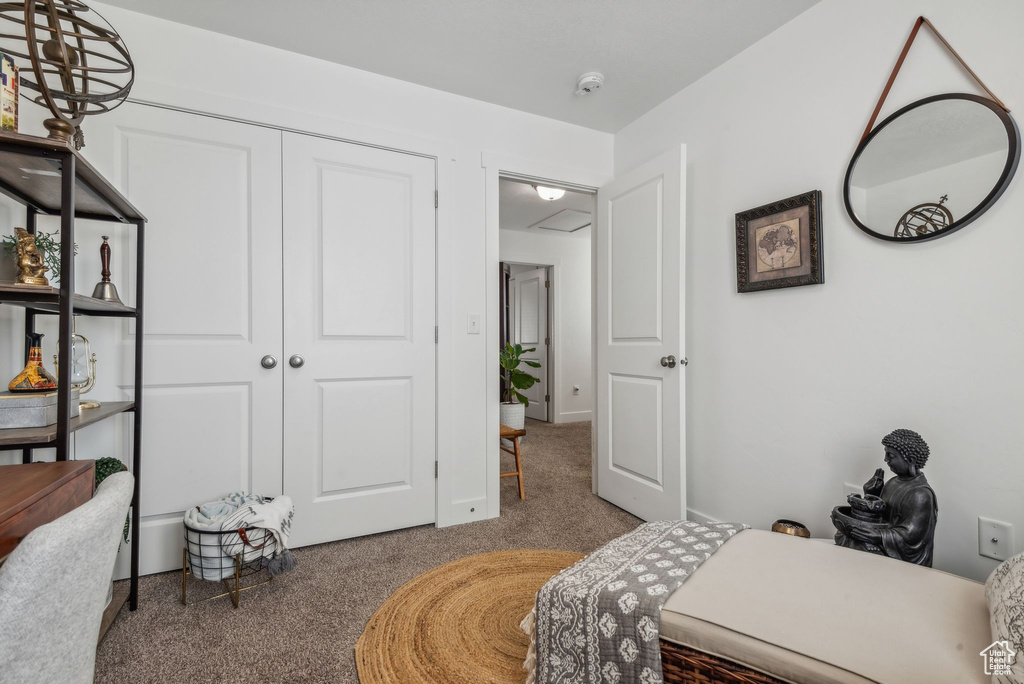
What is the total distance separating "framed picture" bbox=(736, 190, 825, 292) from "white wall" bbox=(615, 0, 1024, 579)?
0.05m

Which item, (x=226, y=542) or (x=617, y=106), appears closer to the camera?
(x=226, y=542)

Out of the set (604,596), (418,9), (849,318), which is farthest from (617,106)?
(604,596)

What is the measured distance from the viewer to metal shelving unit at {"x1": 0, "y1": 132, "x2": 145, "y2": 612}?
3.82ft

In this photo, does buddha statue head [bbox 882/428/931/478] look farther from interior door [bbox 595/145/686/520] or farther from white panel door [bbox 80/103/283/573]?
white panel door [bbox 80/103/283/573]

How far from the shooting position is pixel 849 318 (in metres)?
1.77

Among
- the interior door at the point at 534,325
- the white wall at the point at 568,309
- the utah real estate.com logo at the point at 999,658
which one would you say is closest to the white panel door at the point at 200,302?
the utah real estate.com logo at the point at 999,658

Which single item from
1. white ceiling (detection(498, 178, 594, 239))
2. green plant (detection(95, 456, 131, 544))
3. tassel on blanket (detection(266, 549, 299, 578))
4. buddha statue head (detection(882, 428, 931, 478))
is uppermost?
white ceiling (detection(498, 178, 594, 239))

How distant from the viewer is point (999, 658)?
0.76 meters

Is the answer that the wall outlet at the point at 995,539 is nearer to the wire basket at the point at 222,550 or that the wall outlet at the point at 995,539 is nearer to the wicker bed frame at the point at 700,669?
the wicker bed frame at the point at 700,669

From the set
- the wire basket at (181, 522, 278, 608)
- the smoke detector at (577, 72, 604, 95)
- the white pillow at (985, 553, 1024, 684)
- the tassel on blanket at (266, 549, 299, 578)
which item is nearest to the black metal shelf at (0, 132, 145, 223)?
the wire basket at (181, 522, 278, 608)

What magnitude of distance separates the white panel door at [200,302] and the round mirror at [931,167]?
2468 mm

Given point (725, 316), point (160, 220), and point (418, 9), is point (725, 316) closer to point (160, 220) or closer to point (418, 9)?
point (418, 9)

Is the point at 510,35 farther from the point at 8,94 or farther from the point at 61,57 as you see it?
the point at 8,94

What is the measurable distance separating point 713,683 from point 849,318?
4.77 feet
